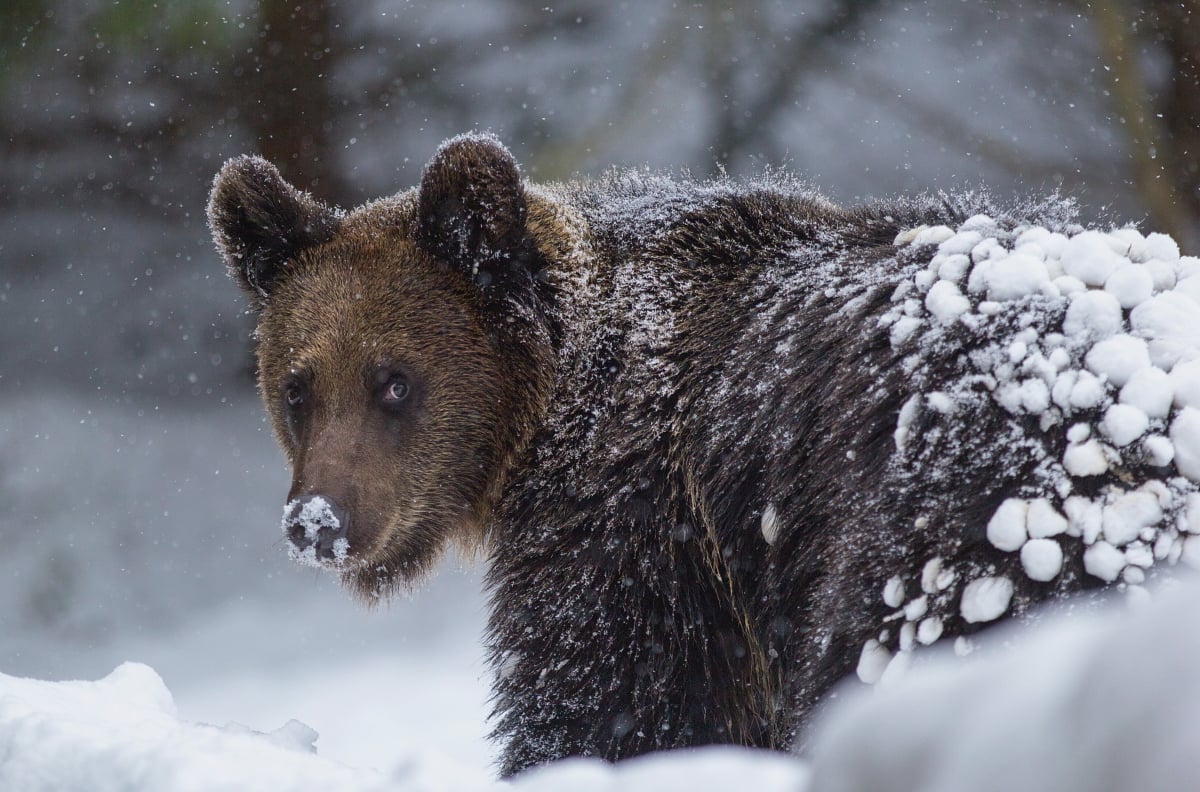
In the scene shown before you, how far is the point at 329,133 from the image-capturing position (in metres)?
5.22

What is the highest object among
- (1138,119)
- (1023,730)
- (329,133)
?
(1023,730)

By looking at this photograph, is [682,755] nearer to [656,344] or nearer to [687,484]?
[687,484]

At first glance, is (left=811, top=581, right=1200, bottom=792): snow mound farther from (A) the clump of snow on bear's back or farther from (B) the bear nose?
(B) the bear nose

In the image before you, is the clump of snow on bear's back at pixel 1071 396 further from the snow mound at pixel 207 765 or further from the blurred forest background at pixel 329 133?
the blurred forest background at pixel 329 133

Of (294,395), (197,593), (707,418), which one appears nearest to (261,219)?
(294,395)

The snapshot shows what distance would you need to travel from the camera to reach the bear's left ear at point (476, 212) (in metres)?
2.64

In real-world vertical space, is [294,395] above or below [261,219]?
below

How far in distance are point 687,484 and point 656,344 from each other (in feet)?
1.14

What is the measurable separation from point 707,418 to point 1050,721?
173 cm

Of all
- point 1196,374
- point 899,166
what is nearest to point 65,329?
point 899,166

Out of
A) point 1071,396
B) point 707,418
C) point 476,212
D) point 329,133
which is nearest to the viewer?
point 1071,396

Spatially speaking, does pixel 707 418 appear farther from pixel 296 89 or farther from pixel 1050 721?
pixel 296 89

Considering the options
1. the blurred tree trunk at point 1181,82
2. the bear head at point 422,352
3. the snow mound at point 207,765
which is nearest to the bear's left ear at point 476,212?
the bear head at point 422,352

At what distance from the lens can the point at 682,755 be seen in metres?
0.79
